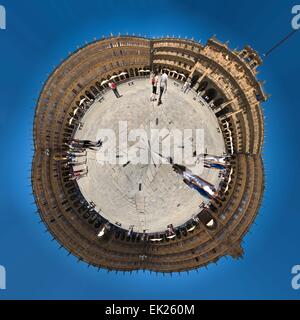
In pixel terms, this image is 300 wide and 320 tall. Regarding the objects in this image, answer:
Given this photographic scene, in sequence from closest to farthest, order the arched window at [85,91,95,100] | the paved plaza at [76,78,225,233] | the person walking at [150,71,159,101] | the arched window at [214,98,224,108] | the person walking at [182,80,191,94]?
the person walking at [150,71,159,101] → the paved plaza at [76,78,225,233] → the person walking at [182,80,191,94] → the arched window at [85,91,95,100] → the arched window at [214,98,224,108]

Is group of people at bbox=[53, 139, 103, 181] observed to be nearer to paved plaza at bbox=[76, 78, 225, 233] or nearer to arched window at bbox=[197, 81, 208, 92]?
paved plaza at bbox=[76, 78, 225, 233]

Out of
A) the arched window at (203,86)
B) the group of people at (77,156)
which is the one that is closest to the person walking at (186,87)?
the arched window at (203,86)

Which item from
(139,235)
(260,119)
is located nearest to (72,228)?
(139,235)

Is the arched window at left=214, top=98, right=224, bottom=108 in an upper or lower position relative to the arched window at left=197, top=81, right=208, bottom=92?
lower

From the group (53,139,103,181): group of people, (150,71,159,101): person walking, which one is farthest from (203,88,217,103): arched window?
(53,139,103,181): group of people

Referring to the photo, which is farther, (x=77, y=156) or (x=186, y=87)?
(x=186, y=87)

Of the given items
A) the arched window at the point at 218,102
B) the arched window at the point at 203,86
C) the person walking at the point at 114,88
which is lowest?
the arched window at the point at 218,102

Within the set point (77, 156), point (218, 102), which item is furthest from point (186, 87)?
point (77, 156)

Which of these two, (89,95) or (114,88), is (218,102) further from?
(89,95)

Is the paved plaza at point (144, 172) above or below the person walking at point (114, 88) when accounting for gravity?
below

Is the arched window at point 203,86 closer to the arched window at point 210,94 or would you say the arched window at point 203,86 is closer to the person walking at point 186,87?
the arched window at point 210,94

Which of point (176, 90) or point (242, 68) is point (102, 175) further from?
point (242, 68)
